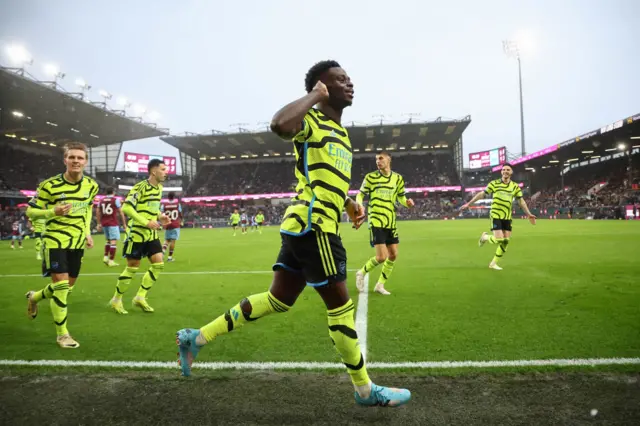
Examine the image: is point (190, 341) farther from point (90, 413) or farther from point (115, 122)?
point (115, 122)

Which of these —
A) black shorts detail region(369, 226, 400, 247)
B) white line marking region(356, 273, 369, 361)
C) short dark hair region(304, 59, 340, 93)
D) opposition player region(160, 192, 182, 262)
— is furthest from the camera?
opposition player region(160, 192, 182, 262)

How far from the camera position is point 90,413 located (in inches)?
103

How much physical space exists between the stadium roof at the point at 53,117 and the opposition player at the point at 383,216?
112ft

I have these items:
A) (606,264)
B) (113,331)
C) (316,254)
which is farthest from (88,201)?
(606,264)

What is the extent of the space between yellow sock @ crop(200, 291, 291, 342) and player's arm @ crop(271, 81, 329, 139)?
4.12ft

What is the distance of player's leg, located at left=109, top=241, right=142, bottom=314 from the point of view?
565cm

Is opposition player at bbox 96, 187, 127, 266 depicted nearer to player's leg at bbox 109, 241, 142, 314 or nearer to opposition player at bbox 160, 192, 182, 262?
opposition player at bbox 160, 192, 182, 262

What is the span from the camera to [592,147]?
39344mm

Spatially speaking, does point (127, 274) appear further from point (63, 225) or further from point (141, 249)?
point (63, 225)

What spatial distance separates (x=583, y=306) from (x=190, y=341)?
519 cm

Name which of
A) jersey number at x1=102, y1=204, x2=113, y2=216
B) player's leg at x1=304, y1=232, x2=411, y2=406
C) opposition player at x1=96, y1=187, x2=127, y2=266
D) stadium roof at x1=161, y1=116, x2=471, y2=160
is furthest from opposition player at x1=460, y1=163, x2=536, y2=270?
stadium roof at x1=161, y1=116, x2=471, y2=160

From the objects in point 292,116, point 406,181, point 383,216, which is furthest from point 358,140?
point 292,116

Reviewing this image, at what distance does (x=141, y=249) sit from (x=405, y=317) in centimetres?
407

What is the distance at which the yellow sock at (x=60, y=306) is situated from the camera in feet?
13.7
